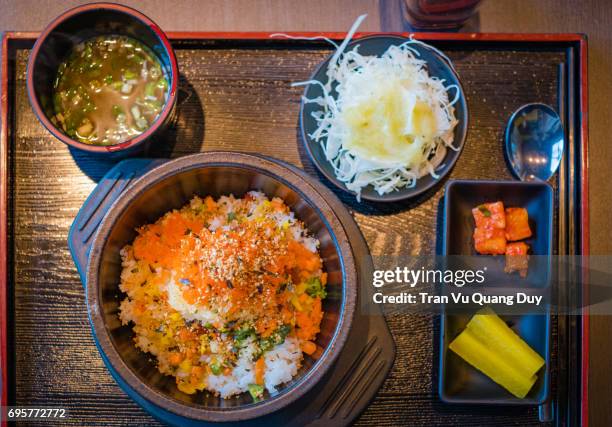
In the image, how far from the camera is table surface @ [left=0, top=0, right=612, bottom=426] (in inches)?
84.4

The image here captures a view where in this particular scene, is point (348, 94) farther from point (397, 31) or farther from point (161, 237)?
point (161, 237)

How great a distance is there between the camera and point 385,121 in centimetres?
199

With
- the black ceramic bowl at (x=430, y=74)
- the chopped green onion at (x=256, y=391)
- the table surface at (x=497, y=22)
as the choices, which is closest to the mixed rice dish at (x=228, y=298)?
the chopped green onion at (x=256, y=391)

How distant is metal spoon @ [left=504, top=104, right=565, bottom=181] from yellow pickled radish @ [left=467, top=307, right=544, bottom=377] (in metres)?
0.57

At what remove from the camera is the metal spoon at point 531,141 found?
211 cm

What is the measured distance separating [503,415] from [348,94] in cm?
135

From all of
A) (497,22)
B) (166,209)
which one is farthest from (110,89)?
(497,22)

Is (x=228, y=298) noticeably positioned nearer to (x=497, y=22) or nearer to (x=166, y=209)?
(x=166, y=209)

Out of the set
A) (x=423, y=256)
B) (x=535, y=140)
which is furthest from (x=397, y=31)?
(x=423, y=256)

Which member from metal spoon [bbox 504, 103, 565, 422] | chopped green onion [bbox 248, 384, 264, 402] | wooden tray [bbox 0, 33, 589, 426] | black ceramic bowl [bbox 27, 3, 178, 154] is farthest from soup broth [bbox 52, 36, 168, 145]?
metal spoon [bbox 504, 103, 565, 422]

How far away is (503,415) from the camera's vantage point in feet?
6.87

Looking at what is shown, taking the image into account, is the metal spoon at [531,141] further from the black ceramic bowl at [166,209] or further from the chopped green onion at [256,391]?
the chopped green onion at [256,391]

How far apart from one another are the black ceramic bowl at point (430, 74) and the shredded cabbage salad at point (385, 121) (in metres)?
0.02

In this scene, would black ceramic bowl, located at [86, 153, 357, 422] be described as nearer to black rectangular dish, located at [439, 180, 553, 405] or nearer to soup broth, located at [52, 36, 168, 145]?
soup broth, located at [52, 36, 168, 145]
